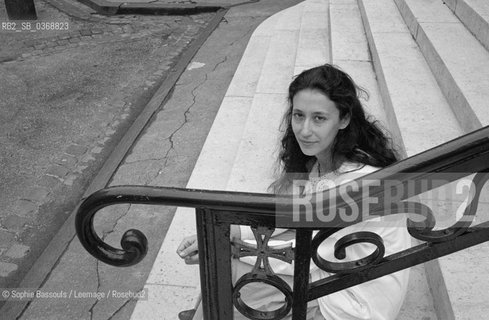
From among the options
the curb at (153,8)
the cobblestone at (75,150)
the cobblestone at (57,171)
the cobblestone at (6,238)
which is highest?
the curb at (153,8)

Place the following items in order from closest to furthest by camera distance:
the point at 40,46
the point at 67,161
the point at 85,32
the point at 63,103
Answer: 1. the point at 67,161
2. the point at 63,103
3. the point at 40,46
4. the point at 85,32

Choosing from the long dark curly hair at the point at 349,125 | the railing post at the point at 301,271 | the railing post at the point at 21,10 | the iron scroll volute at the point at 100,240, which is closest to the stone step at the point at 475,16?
the long dark curly hair at the point at 349,125

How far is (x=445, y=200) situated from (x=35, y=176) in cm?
289

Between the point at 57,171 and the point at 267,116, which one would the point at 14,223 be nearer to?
the point at 57,171

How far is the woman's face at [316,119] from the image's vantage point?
6.45 feet

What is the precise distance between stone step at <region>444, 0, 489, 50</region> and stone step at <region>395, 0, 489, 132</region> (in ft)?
0.13

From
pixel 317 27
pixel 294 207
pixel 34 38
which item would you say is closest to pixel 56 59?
pixel 34 38

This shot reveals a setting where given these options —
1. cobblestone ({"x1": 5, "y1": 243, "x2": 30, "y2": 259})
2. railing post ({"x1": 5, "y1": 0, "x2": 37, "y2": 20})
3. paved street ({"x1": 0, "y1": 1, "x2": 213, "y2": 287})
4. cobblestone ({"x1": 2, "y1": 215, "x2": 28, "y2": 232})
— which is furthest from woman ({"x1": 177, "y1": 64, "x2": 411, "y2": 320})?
railing post ({"x1": 5, "y1": 0, "x2": 37, "y2": 20})

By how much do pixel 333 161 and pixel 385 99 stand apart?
1.57 metres

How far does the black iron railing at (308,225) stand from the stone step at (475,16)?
2.61 m

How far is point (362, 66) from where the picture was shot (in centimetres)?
405

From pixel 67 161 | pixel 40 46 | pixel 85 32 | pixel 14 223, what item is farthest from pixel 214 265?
pixel 85 32

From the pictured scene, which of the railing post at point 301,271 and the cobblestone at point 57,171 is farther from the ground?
the railing post at point 301,271

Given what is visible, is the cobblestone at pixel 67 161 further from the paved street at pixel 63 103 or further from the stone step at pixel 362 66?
the stone step at pixel 362 66
